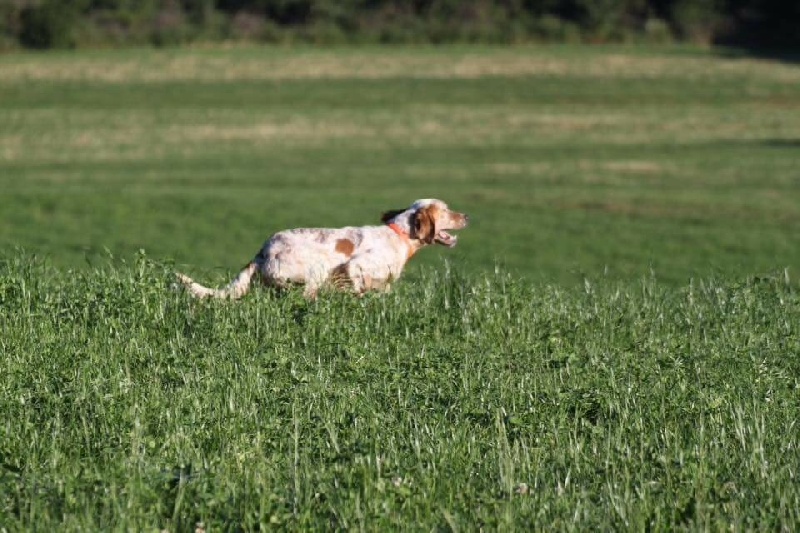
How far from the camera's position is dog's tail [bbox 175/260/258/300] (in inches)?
403

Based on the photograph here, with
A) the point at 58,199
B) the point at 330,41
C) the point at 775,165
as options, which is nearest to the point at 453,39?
the point at 330,41

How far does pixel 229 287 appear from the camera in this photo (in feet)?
35.6

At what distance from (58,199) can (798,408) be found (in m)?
24.9

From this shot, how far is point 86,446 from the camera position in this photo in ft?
21.8

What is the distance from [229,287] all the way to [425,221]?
177 centimetres

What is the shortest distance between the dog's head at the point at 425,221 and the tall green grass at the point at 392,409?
3.96ft

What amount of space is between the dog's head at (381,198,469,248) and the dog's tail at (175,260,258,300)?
1327 mm

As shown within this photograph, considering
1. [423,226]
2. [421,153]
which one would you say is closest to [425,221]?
[423,226]

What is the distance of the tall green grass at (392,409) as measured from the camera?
19.2ft

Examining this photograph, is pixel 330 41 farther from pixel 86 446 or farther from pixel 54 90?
pixel 86 446

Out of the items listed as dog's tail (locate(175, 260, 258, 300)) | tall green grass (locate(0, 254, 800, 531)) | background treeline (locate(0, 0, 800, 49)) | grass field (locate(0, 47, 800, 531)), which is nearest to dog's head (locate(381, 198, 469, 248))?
grass field (locate(0, 47, 800, 531))

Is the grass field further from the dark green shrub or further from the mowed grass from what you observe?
the dark green shrub

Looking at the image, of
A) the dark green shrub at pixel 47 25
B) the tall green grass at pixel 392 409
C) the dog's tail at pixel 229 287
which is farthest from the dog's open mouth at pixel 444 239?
the dark green shrub at pixel 47 25

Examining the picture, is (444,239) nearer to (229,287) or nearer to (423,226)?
(423,226)
